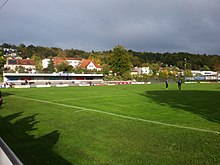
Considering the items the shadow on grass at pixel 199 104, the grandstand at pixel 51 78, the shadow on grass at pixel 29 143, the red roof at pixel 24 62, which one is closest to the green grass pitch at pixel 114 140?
the shadow on grass at pixel 29 143

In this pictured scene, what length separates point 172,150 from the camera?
742 cm

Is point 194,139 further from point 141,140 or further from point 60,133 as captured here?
point 60,133

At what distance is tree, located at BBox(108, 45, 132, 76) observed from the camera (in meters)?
107

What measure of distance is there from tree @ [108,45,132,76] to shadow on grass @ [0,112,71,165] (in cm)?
9520

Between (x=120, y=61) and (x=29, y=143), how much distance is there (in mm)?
99945

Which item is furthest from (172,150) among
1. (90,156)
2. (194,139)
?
(90,156)

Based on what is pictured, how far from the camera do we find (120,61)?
4235 inches

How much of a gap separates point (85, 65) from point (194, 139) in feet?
425

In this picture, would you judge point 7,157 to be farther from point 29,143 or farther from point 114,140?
point 114,140

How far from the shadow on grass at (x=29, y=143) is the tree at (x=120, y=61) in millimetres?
95201

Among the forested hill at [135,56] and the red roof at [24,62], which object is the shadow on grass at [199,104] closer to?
the red roof at [24,62]

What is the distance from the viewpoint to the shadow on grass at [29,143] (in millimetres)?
6732

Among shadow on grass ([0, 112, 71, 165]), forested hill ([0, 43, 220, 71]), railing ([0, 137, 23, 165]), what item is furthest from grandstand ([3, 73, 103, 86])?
forested hill ([0, 43, 220, 71])

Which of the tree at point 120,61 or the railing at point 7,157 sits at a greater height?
the tree at point 120,61
